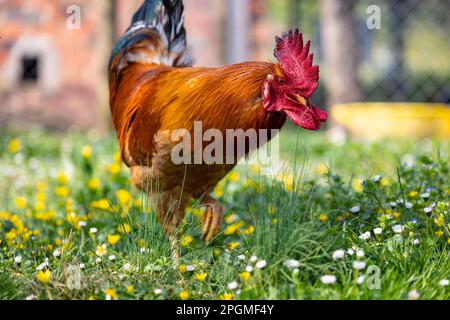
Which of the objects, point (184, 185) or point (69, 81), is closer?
point (184, 185)

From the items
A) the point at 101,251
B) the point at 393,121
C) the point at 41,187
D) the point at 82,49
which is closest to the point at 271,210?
the point at 101,251

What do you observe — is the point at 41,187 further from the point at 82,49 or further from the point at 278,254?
the point at 82,49

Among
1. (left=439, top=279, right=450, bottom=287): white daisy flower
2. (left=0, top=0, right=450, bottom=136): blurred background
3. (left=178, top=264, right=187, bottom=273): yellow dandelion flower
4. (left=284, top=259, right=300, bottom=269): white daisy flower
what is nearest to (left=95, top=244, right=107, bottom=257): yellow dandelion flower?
(left=178, top=264, right=187, bottom=273): yellow dandelion flower

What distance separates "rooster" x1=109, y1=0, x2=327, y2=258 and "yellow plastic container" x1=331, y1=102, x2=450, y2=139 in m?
4.82

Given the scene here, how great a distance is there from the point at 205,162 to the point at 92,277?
0.72 metres

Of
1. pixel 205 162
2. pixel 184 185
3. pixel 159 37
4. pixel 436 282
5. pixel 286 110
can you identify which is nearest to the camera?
pixel 436 282

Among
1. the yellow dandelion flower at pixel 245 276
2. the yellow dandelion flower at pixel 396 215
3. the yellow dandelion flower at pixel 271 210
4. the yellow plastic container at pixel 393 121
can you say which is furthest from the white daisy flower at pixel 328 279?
the yellow plastic container at pixel 393 121

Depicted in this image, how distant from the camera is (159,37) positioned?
3.57m

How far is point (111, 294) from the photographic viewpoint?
2.27 m

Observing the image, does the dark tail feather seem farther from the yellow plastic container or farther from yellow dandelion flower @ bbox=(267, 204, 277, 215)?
the yellow plastic container

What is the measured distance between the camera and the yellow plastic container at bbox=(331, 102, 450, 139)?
7.93 m

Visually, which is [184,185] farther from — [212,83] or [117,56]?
[117,56]

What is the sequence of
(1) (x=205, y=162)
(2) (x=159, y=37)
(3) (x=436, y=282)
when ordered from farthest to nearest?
(2) (x=159, y=37), (1) (x=205, y=162), (3) (x=436, y=282)

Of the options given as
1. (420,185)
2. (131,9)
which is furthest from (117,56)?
(131,9)
